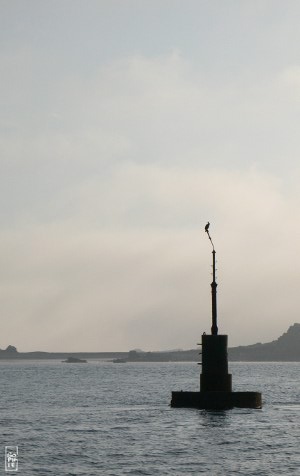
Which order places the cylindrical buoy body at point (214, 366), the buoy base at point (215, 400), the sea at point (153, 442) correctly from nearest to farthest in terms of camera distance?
the sea at point (153, 442) → the buoy base at point (215, 400) → the cylindrical buoy body at point (214, 366)

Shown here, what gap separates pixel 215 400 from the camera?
51562 millimetres

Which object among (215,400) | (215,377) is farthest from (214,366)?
(215,400)

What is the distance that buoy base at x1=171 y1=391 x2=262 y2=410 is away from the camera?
51438mm

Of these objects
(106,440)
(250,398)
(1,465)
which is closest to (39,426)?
(106,440)

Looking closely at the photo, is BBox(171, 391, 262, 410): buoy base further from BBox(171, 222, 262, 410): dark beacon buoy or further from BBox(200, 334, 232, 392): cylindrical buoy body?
BBox(200, 334, 232, 392): cylindrical buoy body

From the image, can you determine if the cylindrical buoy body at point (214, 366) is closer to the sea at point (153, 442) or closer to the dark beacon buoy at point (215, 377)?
the dark beacon buoy at point (215, 377)

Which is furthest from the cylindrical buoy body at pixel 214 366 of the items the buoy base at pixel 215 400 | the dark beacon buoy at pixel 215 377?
the buoy base at pixel 215 400

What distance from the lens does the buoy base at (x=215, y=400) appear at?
5144cm

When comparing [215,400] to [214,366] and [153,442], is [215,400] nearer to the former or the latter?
[214,366]

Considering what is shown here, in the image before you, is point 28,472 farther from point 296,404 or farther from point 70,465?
point 296,404

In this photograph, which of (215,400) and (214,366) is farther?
(214,366)

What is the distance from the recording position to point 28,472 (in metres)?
36.3

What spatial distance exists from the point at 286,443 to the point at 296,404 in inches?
1233

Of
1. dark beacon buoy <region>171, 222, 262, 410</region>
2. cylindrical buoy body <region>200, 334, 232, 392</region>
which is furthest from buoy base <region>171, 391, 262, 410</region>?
cylindrical buoy body <region>200, 334, 232, 392</region>
